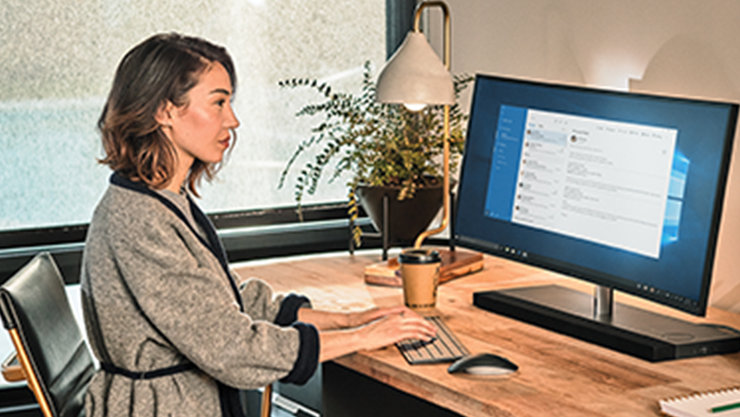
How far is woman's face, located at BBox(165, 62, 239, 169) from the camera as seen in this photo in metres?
1.71

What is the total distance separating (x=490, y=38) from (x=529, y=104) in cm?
67

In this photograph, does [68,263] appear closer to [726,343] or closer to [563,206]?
[563,206]

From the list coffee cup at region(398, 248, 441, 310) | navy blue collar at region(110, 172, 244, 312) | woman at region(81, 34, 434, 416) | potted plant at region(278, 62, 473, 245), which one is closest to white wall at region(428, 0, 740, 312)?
potted plant at region(278, 62, 473, 245)

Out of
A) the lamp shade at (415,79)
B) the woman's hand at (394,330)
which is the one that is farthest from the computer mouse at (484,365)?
the lamp shade at (415,79)

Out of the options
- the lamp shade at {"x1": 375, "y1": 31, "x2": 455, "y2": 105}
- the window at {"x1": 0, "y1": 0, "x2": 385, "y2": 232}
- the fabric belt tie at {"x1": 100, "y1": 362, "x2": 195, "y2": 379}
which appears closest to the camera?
the fabric belt tie at {"x1": 100, "y1": 362, "x2": 195, "y2": 379}

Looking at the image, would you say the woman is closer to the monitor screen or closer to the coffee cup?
the coffee cup

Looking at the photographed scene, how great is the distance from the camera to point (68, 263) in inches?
99.7

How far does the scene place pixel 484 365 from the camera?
1533mm

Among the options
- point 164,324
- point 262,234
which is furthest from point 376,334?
point 262,234

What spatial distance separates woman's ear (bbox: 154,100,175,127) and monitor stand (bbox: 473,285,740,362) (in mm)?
724

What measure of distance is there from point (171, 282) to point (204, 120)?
1.06 ft

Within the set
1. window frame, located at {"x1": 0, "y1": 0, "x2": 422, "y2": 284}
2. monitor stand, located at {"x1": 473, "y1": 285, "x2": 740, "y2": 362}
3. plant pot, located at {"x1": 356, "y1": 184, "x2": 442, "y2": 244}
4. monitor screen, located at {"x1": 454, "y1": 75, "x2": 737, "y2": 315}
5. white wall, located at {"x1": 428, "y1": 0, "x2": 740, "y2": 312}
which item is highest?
white wall, located at {"x1": 428, "y1": 0, "x2": 740, "y2": 312}

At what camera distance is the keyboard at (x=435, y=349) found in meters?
1.62

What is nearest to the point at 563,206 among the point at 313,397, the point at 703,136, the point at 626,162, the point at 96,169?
the point at 626,162
